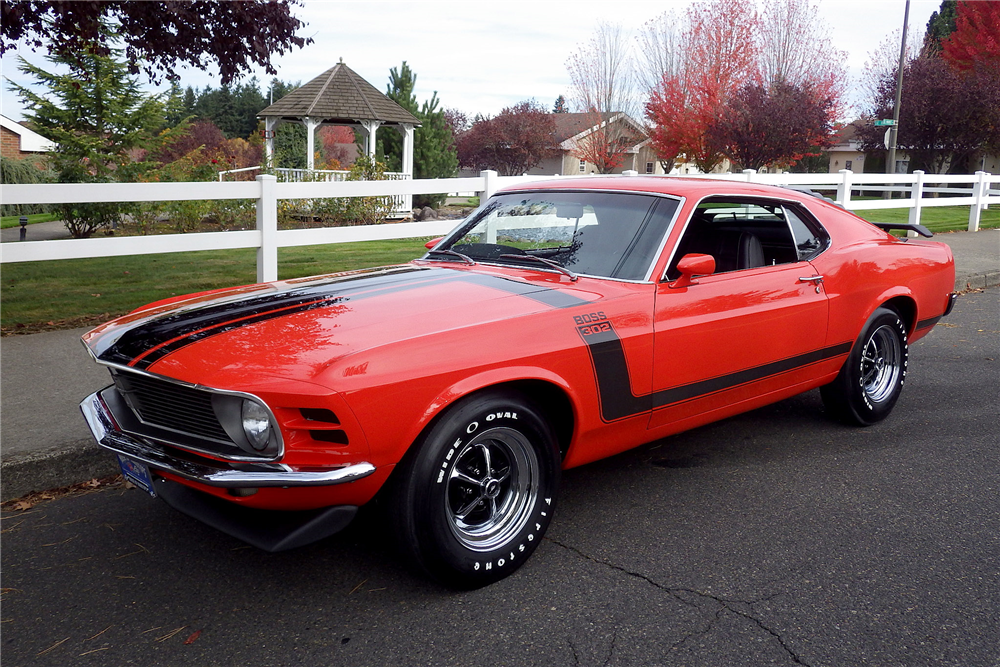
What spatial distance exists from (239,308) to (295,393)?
102 cm

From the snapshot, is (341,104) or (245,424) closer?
(245,424)

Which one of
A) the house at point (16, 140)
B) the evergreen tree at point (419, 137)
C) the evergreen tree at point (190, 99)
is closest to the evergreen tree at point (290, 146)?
the evergreen tree at point (419, 137)

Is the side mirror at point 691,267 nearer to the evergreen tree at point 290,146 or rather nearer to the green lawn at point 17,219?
the evergreen tree at point 290,146

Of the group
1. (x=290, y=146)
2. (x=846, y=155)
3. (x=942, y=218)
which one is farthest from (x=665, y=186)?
(x=846, y=155)

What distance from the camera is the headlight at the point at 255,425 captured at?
112 inches

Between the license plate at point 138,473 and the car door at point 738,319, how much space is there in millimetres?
2144

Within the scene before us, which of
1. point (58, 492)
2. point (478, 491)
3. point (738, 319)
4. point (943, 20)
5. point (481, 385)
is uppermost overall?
point (943, 20)

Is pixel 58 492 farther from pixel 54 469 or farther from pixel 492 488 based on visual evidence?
pixel 492 488

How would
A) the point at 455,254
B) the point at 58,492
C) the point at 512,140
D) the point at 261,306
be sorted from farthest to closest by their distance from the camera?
1. the point at 512,140
2. the point at 455,254
3. the point at 58,492
4. the point at 261,306

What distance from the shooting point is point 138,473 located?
10.5ft

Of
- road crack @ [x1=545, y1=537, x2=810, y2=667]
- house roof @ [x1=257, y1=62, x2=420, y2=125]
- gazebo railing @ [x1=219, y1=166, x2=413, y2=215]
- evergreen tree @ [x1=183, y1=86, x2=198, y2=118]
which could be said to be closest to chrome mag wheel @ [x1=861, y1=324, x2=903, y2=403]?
road crack @ [x1=545, y1=537, x2=810, y2=667]

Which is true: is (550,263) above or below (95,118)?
below

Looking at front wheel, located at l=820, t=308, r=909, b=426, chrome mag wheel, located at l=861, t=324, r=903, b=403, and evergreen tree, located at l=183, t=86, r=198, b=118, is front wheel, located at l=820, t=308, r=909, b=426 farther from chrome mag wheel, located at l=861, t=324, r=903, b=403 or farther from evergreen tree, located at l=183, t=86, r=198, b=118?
evergreen tree, located at l=183, t=86, r=198, b=118

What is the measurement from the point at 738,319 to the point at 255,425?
8.02 ft
